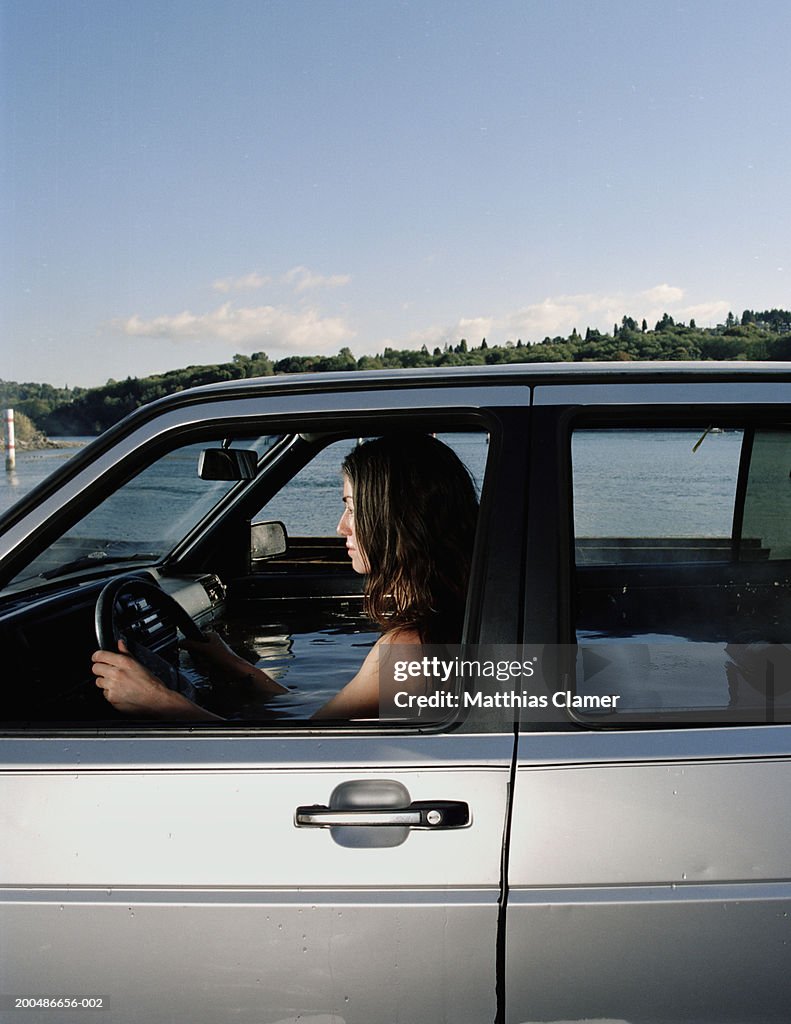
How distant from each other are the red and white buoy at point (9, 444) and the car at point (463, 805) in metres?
20.7

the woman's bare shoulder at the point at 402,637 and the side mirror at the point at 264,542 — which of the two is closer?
the woman's bare shoulder at the point at 402,637

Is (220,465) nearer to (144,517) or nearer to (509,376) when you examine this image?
(144,517)

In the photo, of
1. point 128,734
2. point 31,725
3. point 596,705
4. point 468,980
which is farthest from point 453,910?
point 31,725

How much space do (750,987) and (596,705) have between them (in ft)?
1.73

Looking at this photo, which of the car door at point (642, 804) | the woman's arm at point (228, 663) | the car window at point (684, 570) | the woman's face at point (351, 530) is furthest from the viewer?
the woman's arm at point (228, 663)

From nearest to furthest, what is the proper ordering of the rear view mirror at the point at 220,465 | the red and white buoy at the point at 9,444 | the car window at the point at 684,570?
the car window at the point at 684,570 < the rear view mirror at the point at 220,465 < the red and white buoy at the point at 9,444

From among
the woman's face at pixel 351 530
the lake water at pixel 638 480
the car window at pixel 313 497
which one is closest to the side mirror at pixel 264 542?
the car window at pixel 313 497

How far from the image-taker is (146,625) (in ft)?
9.35

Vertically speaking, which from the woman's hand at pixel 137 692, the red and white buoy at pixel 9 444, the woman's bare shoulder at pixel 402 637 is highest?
the woman's bare shoulder at pixel 402 637

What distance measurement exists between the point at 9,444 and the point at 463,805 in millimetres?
22354

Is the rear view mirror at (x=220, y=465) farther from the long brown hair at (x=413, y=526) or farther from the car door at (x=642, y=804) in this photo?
the car door at (x=642, y=804)

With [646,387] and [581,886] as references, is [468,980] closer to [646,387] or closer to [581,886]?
[581,886]

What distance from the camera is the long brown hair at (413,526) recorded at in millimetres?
2283

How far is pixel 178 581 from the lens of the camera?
12.2 ft
